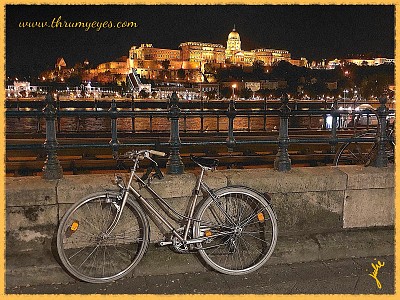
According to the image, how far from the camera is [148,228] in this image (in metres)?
4.88

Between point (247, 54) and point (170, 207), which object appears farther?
point (247, 54)

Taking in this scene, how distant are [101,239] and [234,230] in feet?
4.47

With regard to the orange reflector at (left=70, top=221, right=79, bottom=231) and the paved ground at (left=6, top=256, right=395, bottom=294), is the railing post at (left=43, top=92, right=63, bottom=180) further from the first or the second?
the paved ground at (left=6, top=256, right=395, bottom=294)

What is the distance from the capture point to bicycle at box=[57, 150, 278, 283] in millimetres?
4820

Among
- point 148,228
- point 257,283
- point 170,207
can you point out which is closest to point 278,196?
point 257,283

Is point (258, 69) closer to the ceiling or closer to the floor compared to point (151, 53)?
closer to the floor

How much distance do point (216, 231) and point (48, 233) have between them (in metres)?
1.75

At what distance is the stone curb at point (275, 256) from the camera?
4844 mm

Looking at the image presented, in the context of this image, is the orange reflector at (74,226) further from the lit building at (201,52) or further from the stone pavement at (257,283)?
the lit building at (201,52)

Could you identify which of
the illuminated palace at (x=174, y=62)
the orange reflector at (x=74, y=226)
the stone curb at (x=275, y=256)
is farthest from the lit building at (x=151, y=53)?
the orange reflector at (x=74, y=226)

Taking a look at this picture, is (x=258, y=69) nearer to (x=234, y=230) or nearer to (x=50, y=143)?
(x=50, y=143)

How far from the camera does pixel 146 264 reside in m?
5.06

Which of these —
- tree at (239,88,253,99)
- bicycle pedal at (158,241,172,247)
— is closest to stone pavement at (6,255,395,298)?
bicycle pedal at (158,241,172,247)

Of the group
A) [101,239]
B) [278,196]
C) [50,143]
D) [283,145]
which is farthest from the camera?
[283,145]
